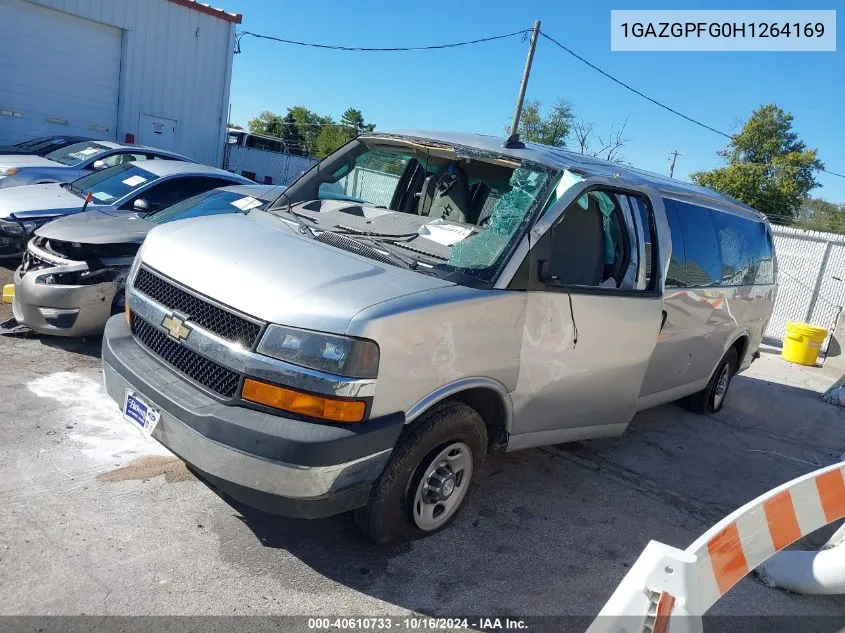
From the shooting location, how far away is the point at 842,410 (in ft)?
27.3

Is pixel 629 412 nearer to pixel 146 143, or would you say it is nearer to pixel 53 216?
pixel 53 216

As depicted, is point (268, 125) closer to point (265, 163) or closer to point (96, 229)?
point (265, 163)

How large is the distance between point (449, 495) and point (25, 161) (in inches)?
387

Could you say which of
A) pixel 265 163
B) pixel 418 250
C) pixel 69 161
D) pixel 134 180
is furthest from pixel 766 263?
pixel 265 163

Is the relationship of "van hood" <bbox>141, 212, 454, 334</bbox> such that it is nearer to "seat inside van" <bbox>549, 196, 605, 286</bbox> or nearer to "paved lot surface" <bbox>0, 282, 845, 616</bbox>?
"seat inside van" <bbox>549, 196, 605, 286</bbox>

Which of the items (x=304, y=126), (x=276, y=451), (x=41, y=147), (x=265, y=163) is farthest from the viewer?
(x=304, y=126)

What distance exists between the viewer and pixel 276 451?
276 cm

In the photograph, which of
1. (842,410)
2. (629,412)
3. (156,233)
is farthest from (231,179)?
(842,410)

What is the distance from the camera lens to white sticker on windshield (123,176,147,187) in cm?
750

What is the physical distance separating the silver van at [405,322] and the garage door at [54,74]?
14926mm

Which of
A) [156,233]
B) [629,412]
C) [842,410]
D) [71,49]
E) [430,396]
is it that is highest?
[71,49]

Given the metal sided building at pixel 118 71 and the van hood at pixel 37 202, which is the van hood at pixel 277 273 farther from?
the metal sided building at pixel 118 71

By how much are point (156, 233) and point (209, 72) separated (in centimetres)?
1704

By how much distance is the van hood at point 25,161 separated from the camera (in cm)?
1004
